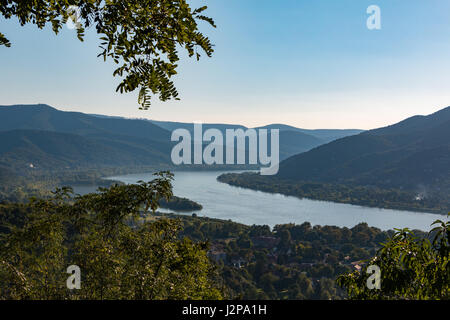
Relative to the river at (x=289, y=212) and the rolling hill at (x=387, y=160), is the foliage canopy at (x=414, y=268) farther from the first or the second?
the rolling hill at (x=387, y=160)

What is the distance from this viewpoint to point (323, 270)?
2336 centimetres

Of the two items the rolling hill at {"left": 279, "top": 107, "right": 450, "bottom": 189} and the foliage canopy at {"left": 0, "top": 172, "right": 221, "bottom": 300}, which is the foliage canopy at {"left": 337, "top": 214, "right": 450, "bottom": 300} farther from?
the rolling hill at {"left": 279, "top": 107, "right": 450, "bottom": 189}

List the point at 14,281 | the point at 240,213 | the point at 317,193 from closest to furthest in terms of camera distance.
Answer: the point at 14,281 < the point at 240,213 < the point at 317,193

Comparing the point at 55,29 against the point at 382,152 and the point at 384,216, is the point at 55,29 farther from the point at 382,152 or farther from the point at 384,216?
the point at 382,152

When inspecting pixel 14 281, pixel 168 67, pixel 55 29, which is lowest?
pixel 14 281

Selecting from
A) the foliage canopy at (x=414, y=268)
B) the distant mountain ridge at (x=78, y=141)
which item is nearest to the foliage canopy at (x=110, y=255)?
the foliage canopy at (x=414, y=268)

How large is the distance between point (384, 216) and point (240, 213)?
62.4 ft

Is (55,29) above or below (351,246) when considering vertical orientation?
above

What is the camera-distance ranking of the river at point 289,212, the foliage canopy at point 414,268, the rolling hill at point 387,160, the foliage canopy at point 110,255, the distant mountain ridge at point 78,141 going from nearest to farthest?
the foliage canopy at point 414,268 < the foliage canopy at point 110,255 < the river at point 289,212 < the rolling hill at point 387,160 < the distant mountain ridge at point 78,141

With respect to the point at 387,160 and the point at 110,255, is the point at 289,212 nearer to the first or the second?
the point at 110,255

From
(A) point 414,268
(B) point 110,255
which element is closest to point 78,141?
(B) point 110,255
